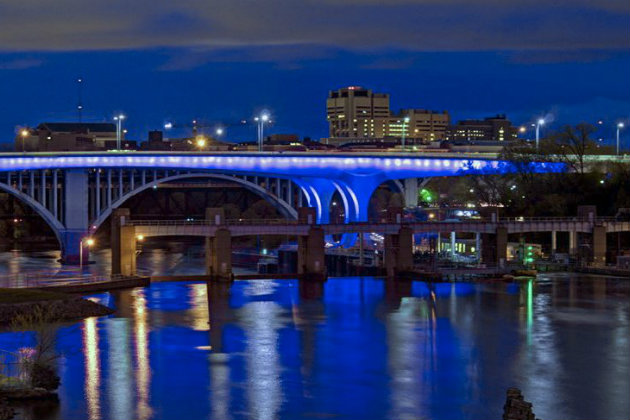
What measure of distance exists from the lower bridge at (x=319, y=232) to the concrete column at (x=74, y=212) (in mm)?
19886

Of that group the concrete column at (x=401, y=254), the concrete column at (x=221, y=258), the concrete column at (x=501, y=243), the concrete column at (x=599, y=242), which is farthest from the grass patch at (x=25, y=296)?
the concrete column at (x=599, y=242)

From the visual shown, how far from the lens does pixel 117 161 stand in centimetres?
10156

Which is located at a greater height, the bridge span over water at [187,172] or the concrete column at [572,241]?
the bridge span over water at [187,172]

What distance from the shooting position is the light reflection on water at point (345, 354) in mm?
39531

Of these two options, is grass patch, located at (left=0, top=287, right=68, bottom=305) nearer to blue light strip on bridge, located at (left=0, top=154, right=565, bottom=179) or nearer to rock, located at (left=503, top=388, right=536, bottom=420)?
rock, located at (left=503, top=388, right=536, bottom=420)

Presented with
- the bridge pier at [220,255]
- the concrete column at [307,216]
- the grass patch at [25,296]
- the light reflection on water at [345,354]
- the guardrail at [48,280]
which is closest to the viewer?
the light reflection on water at [345,354]

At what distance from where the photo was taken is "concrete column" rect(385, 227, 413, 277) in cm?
7938

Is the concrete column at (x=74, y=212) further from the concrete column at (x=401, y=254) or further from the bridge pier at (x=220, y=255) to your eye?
the concrete column at (x=401, y=254)

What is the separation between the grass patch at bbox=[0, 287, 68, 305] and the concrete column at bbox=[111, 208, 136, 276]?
524 inches

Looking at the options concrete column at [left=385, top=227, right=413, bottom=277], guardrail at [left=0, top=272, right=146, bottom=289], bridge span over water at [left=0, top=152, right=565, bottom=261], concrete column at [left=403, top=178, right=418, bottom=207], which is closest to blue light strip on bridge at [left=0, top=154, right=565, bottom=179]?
bridge span over water at [left=0, top=152, right=565, bottom=261]

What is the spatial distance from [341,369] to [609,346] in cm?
1229

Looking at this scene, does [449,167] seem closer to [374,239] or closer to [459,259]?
[374,239]

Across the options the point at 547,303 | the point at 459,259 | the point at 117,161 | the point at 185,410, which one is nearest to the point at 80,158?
the point at 117,161

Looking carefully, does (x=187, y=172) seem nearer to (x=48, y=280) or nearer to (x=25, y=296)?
(x=48, y=280)
